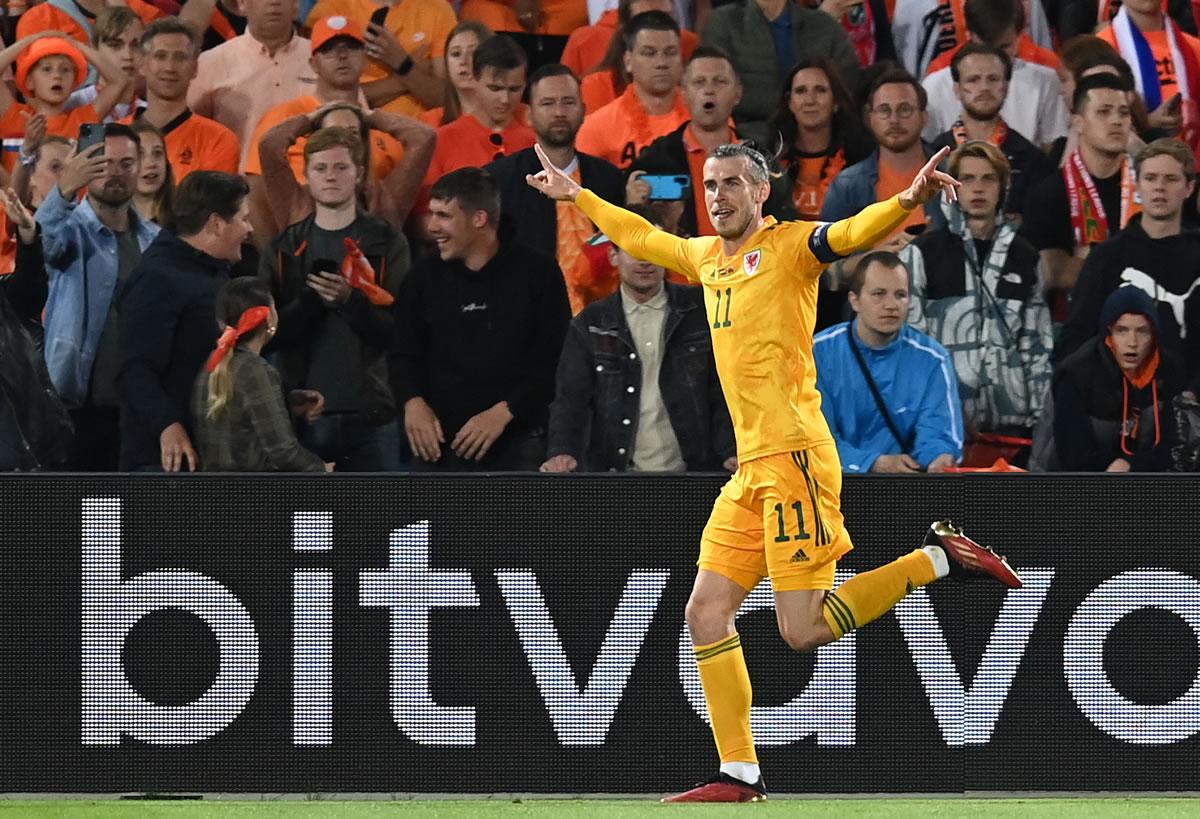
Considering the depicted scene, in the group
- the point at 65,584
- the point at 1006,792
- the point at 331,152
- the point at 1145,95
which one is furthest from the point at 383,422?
the point at 1145,95

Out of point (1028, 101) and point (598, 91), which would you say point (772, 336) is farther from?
point (1028, 101)

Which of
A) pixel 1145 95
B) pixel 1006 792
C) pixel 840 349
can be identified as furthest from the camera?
pixel 1145 95

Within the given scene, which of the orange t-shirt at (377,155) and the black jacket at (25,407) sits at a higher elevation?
the orange t-shirt at (377,155)

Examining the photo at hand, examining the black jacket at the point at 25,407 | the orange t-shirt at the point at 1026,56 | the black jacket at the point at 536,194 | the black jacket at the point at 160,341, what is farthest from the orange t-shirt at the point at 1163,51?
the black jacket at the point at 25,407

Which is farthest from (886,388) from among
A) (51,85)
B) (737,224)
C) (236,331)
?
(51,85)

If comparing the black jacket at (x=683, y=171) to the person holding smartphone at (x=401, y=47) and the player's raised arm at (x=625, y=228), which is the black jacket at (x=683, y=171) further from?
the player's raised arm at (x=625, y=228)

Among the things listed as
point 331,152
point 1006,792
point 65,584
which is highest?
point 331,152

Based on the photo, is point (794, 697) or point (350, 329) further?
point (350, 329)

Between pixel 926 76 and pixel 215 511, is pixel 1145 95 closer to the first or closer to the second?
pixel 926 76

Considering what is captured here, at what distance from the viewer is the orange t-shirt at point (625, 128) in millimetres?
10188

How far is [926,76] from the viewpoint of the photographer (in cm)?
1091

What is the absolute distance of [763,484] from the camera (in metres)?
6.96

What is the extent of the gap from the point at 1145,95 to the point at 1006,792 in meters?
4.49

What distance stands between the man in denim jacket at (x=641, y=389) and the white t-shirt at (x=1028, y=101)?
8.16 ft
